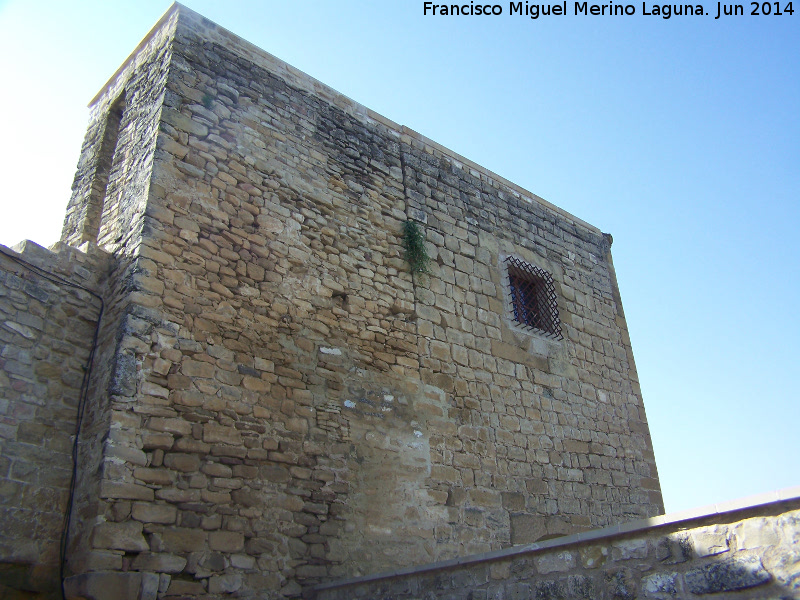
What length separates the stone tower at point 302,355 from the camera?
455cm

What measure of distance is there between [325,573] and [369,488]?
804 millimetres

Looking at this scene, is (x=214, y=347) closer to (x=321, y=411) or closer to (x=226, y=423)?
(x=226, y=423)

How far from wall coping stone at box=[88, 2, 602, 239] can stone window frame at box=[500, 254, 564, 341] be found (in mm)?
1131

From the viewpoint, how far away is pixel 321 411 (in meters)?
5.49

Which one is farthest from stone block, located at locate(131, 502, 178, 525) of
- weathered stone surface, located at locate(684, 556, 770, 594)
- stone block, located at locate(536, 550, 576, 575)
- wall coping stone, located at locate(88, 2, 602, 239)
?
wall coping stone, located at locate(88, 2, 602, 239)

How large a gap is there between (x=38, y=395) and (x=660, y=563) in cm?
427

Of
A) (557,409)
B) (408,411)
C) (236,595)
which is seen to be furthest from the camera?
(557,409)

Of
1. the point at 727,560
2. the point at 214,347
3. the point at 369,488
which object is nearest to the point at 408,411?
the point at 369,488

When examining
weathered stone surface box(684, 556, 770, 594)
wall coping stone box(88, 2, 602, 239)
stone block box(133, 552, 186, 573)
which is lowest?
weathered stone surface box(684, 556, 770, 594)

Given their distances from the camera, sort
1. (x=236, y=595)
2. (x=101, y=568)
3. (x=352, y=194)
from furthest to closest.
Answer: (x=352, y=194) < (x=236, y=595) < (x=101, y=568)

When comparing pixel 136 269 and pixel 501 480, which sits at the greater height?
pixel 136 269

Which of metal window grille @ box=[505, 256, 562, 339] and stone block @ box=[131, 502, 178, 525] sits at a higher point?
metal window grille @ box=[505, 256, 562, 339]

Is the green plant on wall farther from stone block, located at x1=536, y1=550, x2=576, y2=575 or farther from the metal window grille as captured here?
stone block, located at x1=536, y1=550, x2=576, y2=575

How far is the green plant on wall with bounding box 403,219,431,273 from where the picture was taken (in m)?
6.97
